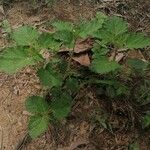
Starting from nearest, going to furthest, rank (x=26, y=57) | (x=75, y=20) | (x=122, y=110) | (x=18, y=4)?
(x=26, y=57) → (x=122, y=110) → (x=75, y=20) → (x=18, y=4)

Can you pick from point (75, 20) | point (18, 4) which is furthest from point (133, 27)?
point (18, 4)

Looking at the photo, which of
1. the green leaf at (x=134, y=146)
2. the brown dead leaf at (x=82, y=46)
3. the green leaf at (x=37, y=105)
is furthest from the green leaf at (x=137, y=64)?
the green leaf at (x=37, y=105)

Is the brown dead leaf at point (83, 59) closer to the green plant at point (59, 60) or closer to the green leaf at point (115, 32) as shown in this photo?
the green plant at point (59, 60)

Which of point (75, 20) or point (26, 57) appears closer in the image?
point (26, 57)

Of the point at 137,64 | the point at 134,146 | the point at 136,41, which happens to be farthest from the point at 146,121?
the point at 136,41

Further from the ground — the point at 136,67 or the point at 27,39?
the point at 27,39

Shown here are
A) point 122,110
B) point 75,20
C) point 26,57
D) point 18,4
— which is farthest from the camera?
point 18,4

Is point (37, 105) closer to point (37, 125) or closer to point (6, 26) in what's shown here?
point (37, 125)

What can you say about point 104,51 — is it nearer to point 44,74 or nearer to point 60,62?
point 60,62
